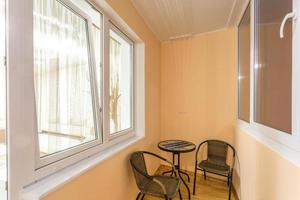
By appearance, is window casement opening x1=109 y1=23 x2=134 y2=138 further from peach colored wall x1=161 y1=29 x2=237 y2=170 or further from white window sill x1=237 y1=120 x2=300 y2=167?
white window sill x1=237 y1=120 x2=300 y2=167

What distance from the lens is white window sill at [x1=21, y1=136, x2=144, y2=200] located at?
3.31ft

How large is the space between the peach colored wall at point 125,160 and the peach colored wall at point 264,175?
52.2 inches

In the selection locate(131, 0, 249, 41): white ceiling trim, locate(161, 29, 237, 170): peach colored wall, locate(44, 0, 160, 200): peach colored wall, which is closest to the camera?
locate(44, 0, 160, 200): peach colored wall

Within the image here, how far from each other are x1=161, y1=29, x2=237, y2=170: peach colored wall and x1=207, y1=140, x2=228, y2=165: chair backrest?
0.26m

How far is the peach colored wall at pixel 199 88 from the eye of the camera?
3414mm

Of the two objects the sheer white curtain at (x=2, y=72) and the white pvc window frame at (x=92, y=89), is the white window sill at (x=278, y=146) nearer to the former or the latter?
the white pvc window frame at (x=92, y=89)

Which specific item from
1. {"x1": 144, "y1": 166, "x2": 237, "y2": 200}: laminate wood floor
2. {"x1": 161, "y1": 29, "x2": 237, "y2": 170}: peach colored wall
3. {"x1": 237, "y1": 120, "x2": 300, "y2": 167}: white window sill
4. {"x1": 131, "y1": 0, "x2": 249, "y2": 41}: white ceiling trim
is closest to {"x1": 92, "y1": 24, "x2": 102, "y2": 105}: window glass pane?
{"x1": 131, "y1": 0, "x2": 249, "y2": 41}: white ceiling trim

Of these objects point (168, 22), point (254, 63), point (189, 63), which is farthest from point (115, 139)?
point (189, 63)

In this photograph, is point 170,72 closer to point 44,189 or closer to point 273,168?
point 273,168

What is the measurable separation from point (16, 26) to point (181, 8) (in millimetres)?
2070

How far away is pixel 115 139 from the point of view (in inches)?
86.9

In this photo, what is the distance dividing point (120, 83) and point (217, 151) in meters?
1.93

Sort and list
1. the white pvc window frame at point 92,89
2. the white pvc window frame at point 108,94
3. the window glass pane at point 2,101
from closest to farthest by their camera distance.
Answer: the window glass pane at point 2,101 < the white pvc window frame at point 92,89 < the white pvc window frame at point 108,94

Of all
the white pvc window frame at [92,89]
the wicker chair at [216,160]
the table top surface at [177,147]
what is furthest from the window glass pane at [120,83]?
the wicker chair at [216,160]
